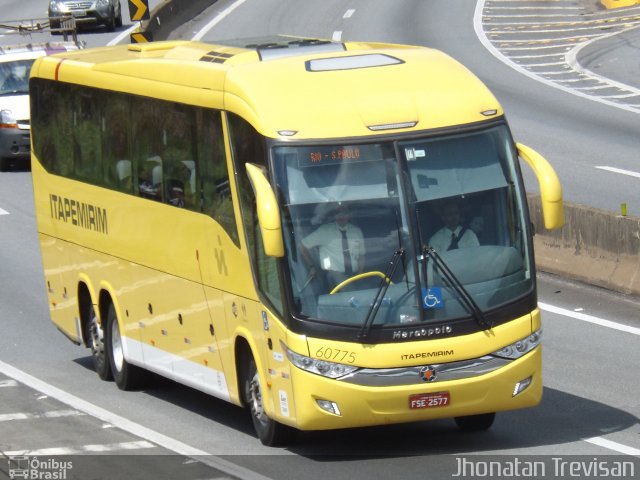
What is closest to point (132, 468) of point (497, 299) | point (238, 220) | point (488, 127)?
point (238, 220)

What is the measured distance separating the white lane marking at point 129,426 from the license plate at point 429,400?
3.92ft

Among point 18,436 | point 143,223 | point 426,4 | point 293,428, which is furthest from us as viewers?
point 426,4

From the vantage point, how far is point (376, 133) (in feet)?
37.7

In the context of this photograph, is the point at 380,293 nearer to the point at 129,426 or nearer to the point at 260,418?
the point at 260,418

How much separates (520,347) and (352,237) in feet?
4.98

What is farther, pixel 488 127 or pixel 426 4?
pixel 426 4

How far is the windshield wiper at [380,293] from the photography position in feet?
36.6

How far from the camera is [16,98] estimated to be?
1230 inches

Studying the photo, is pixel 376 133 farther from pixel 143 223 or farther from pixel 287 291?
pixel 143 223

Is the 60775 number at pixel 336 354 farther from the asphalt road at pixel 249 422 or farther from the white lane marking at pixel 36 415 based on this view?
the white lane marking at pixel 36 415

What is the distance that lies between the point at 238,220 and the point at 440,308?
1.89 m

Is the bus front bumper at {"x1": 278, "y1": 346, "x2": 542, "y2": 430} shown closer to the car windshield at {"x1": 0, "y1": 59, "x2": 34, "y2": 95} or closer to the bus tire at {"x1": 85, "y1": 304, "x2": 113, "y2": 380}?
the bus tire at {"x1": 85, "y1": 304, "x2": 113, "y2": 380}

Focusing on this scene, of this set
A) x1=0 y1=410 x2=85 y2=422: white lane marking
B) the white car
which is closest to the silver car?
the white car

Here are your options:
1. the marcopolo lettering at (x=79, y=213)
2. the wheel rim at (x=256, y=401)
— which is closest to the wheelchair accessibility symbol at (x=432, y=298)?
the wheel rim at (x=256, y=401)
